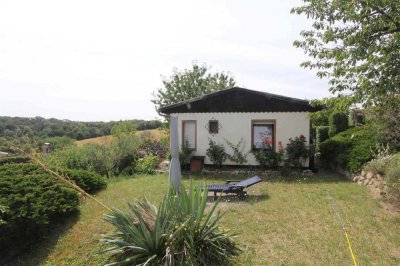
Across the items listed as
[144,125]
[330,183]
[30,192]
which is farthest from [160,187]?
[144,125]

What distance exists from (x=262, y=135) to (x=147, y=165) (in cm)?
542

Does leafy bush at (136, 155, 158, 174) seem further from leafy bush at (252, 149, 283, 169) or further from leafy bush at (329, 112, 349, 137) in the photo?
leafy bush at (329, 112, 349, 137)

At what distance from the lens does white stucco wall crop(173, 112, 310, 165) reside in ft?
42.6

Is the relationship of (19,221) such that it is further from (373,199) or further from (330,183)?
(330,183)

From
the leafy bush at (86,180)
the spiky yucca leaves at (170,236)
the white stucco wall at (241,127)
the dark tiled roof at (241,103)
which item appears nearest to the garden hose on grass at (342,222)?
the spiky yucca leaves at (170,236)

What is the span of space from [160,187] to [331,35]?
6944mm

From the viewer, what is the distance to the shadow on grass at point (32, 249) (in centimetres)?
577

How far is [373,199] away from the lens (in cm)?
823

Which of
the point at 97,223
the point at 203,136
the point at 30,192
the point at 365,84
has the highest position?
the point at 365,84

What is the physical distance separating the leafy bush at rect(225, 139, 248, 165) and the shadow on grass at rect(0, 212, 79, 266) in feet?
27.0

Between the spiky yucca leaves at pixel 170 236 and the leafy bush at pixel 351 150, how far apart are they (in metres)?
7.73

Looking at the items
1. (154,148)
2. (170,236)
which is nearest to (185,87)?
(154,148)

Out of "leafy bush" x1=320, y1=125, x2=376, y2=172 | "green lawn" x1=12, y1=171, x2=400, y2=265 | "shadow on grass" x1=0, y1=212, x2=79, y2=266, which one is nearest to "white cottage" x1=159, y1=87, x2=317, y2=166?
"leafy bush" x1=320, y1=125, x2=376, y2=172

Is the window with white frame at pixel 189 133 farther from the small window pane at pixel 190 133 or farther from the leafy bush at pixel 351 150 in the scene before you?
the leafy bush at pixel 351 150
